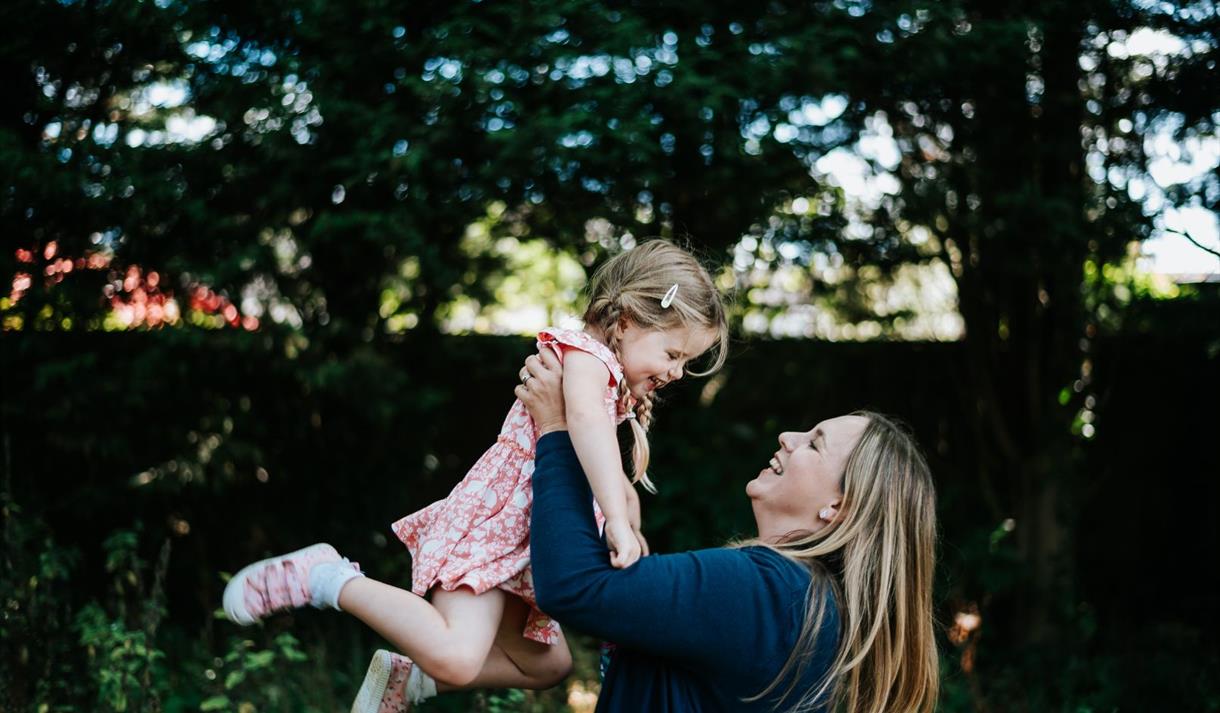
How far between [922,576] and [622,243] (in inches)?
116

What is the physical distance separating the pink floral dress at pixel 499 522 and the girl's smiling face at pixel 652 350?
6 centimetres

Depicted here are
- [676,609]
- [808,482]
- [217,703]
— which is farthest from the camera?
[217,703]

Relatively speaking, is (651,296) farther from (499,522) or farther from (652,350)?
(499,522)

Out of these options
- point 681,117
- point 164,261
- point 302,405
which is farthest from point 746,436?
point 164,261

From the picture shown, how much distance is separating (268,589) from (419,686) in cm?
49

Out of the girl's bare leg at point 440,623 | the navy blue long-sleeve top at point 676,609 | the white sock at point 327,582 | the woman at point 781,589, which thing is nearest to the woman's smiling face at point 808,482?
the woman at point 781,589

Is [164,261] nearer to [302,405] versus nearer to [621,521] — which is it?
[302,405]

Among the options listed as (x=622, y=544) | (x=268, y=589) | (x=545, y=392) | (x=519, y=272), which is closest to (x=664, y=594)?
(x=622, y=544)

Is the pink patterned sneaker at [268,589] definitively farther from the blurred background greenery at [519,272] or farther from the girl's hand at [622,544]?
the blurred background greenery at [519,272]

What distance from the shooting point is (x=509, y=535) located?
2268 mm

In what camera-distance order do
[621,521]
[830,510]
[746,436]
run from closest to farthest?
[621,521] → [830,510] → [746,436]

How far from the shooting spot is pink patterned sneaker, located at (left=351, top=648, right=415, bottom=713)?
2445mm

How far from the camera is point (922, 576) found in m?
2.00

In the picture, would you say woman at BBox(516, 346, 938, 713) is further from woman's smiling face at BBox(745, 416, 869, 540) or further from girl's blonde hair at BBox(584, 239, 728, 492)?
girl's blonde hair at BBox(584, 239, 728, 492)
